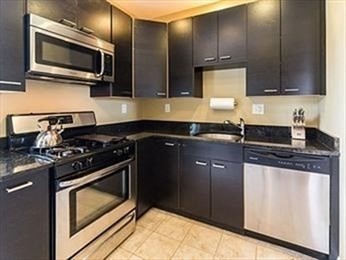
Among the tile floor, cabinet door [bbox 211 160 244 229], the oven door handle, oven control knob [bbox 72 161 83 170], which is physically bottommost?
the tile floor

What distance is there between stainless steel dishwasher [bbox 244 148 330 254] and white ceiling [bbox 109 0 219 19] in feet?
6.17

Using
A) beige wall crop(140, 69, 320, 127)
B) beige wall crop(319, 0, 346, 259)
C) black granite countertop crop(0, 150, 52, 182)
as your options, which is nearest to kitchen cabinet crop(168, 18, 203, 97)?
beige wall crop(140, 69, 320, 127)

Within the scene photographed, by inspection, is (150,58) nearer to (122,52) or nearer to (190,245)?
(122,52)

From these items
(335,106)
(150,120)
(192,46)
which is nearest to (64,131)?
(150,120)

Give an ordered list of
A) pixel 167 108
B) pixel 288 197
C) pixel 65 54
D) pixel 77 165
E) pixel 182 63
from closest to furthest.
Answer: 1. pixel 77 165
2. pixel 65 54
3. pixel 288 197
4. pixel 182 63
5. pixel 167 108

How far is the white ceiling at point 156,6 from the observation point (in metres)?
2.70

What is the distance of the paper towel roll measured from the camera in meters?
2.61

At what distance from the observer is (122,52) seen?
2469mm

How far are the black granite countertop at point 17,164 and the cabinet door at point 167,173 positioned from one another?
1.35 metres

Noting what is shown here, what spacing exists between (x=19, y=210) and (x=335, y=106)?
7.20 feet

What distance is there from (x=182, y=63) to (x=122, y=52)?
0.70m

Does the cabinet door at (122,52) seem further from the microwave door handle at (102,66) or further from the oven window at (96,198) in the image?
the oven window at (96,198)

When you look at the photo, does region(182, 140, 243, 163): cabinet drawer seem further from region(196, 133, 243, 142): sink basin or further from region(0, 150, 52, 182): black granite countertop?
region(0, 150, 52, 182): black granite countertop

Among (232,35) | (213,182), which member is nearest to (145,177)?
(213,182)
